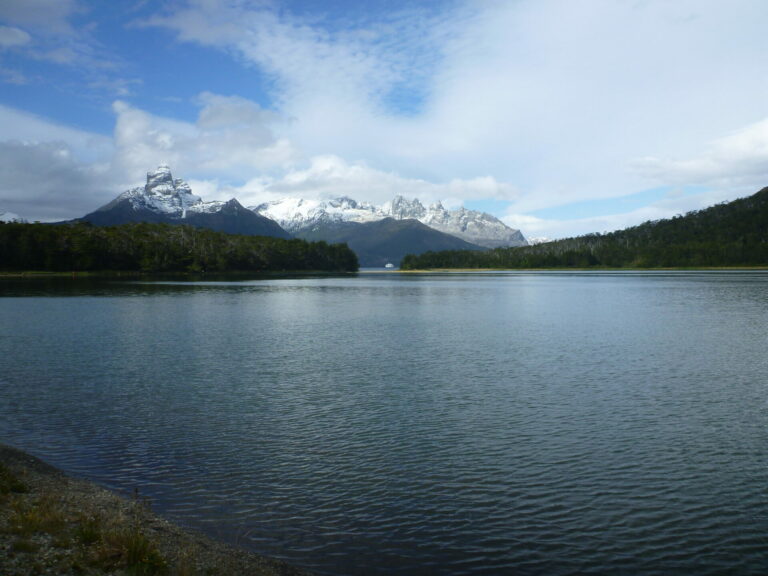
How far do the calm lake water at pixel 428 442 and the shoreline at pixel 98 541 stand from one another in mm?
1001

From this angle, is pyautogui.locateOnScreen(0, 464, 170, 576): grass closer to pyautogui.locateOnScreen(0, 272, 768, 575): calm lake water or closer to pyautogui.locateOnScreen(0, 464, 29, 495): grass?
pyautogui.locateOnScreen(0, 464, 29, 495): grass

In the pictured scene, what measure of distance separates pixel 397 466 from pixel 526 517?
5.46 m

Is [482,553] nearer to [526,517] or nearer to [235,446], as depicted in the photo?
[526,517]

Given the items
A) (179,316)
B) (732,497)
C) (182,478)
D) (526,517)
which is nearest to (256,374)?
(182,478)

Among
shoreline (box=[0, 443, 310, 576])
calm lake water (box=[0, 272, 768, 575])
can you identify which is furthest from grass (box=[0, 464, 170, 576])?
calm lake water (box=[0, 272, 768, 575])

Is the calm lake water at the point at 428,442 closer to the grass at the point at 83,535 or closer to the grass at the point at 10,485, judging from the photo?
the grass at the point at 83,535

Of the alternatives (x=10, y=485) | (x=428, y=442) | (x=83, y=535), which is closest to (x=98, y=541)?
(x=83, y=535)

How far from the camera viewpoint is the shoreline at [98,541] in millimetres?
11672

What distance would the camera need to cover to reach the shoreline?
11672 millimetres

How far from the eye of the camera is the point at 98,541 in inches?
499

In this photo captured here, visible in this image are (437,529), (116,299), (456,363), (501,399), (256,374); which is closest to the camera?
(437,529)

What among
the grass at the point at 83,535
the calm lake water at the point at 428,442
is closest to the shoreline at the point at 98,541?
the grass at the point at 83,535

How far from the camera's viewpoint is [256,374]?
35938mm

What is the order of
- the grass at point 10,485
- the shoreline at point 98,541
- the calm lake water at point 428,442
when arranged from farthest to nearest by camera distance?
the grass at point 10,485 < the calm lake water at point 428,442 < the shoreline at point 98,541
